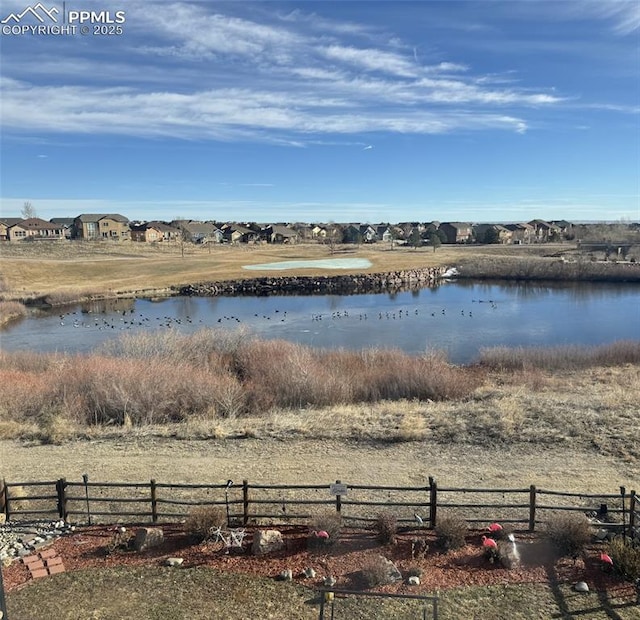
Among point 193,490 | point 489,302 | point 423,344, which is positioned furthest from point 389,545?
point 489,302

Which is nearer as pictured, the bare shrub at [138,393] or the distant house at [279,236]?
the bare shrub at [138,393]

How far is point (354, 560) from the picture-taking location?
10.4 m

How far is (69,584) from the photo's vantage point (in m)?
9.86

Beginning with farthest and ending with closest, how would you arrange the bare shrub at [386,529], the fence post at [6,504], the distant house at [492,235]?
the distant house at [492,235] → the fence post at [6,504] → the bare shrub at [386,529]

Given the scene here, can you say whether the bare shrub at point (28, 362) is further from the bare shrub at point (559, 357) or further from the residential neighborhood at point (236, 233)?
the residential neighborhood at point (236, 233)

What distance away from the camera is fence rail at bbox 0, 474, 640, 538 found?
11.5m

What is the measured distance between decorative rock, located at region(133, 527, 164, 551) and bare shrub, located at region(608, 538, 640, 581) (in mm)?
8147

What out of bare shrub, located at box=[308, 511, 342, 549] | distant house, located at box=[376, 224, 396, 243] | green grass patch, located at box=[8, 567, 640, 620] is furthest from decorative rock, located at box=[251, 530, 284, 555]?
distant house, located at box=[376, 224, 396, 243]

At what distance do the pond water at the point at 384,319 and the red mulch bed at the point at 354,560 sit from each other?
905 inches

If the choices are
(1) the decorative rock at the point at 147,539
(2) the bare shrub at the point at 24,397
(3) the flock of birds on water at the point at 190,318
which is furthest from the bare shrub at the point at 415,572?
(3) the flock of birds on water at the point at 190,318

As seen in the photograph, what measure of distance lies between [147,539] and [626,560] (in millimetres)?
8491

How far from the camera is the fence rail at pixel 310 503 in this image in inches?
452

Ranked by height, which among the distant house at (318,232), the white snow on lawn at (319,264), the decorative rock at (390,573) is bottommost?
the decorative rock at (390,573)

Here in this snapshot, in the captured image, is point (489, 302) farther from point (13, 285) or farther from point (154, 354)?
point (13, 285)
